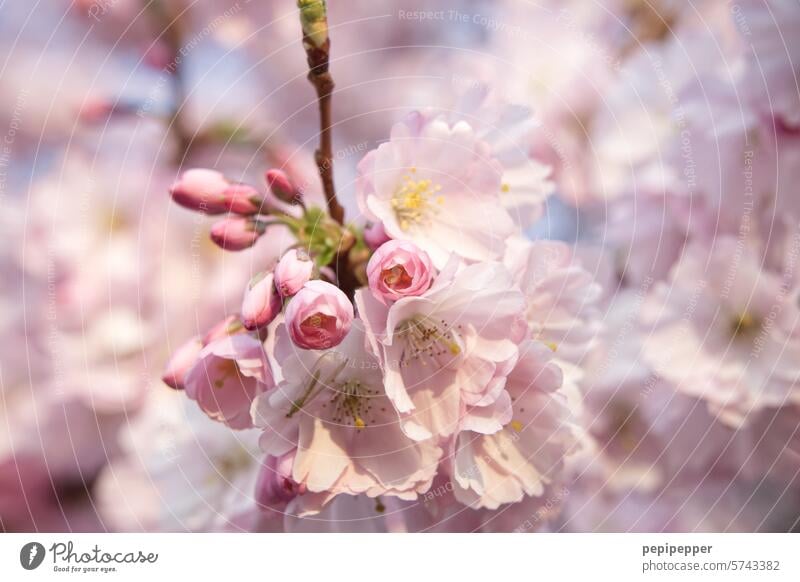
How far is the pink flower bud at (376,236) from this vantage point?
456mm

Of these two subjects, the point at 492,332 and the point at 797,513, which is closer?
the point at 492,332

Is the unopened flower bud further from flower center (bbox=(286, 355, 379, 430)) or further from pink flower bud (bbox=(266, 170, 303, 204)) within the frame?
flower center (bbox=(286, 355, 379, 430))

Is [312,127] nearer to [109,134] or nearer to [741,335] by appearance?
[109,134]

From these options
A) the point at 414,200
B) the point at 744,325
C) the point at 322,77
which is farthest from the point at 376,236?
the point at 744,325

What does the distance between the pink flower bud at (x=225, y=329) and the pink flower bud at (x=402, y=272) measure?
100 mm

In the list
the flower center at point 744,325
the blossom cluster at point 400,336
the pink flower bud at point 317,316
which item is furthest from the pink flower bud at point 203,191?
the flower center at point 744,325

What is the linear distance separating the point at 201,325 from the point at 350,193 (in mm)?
144

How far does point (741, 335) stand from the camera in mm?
594

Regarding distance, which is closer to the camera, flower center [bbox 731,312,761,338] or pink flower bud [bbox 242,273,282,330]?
pink flower bud [bbox 242,273,282,330]

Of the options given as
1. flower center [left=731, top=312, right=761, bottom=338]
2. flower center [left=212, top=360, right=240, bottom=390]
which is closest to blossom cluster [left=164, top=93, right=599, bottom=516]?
flower center [left=212, top=360, right=240, bottom=390]

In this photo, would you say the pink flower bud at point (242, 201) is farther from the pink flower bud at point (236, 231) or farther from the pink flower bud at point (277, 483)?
the pink flower bud at point (277, 483)

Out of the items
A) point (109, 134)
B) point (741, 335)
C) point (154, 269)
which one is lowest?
point (741, 335)

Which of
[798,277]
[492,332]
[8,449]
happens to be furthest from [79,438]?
[798,277]

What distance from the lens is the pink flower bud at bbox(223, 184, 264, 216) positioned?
0.47 meters
